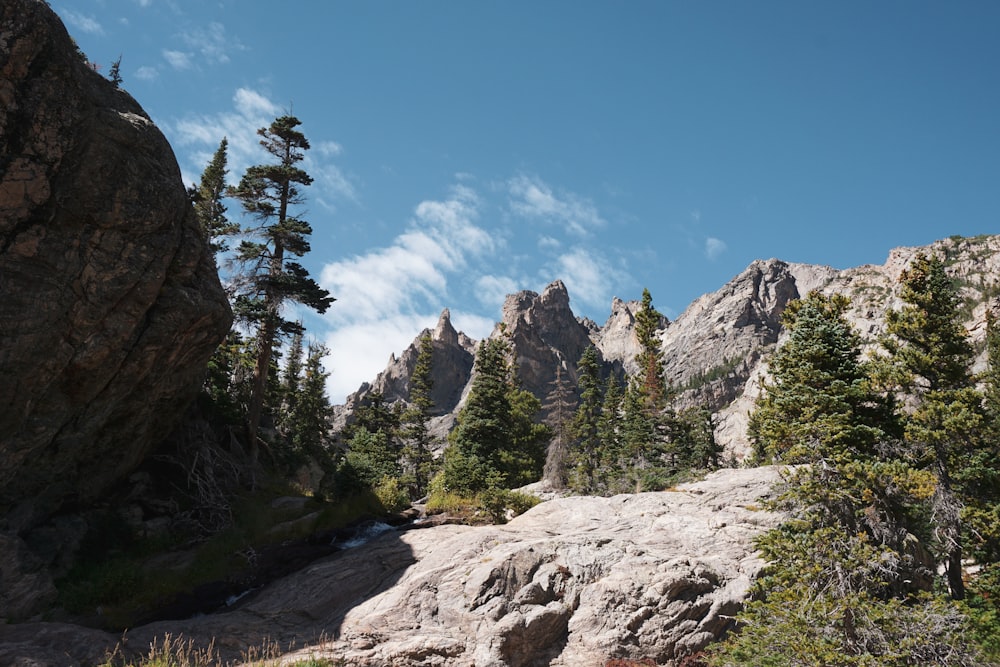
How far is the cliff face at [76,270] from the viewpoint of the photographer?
1388cm

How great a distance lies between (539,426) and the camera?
53.7 meters

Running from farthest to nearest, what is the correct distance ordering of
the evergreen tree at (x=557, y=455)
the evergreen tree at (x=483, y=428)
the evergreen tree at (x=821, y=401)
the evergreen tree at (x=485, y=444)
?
the evergreen tree at (x=557, y=455) < the evergreen tree at (x=483, y=428) < the evergreen tree at (x=485, y=444) < the evergreen tree at (x=821, y=401)

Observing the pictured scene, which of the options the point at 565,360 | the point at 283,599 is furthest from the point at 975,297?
the point at 283,599

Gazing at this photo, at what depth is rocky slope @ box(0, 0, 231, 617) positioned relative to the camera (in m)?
13.9

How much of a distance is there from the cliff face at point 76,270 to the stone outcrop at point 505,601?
20.8 feet

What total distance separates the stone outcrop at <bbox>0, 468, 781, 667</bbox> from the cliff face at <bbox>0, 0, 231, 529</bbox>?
20.8 feet

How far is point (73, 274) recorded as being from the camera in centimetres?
1505

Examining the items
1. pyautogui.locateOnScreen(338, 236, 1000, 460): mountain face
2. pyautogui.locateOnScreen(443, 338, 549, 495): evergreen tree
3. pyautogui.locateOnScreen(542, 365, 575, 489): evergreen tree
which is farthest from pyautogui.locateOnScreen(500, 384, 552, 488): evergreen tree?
pyautogui.locateOnScreen(338, 236, 1000, 460): mountain face

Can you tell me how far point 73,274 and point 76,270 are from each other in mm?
134

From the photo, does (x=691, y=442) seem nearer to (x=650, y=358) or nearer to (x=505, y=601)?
(x=650, y=358)

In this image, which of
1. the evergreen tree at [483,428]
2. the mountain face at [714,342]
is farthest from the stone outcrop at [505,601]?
the mountain face at [714,342]

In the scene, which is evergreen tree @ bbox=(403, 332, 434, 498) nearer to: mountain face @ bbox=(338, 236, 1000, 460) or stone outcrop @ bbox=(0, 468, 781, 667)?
stone outcrop @ bbox=(0, 468, 781, 667)

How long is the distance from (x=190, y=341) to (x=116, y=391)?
2.89 meters

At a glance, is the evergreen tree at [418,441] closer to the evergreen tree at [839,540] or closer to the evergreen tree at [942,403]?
the evergreen tree at [839,540]
